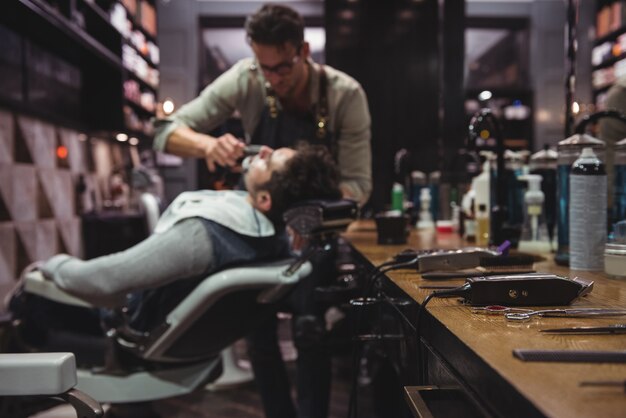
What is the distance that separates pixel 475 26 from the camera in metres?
7.76

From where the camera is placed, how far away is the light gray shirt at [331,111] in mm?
2342

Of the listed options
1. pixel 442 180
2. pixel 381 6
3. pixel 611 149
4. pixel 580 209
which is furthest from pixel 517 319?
pixel 381 6

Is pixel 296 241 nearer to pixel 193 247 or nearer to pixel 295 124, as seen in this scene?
pixel 193 247

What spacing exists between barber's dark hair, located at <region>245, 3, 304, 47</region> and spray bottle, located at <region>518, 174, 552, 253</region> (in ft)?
3.00

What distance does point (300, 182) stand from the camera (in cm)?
168

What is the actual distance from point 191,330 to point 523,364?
1.11 m

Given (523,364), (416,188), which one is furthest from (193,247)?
(416,188)

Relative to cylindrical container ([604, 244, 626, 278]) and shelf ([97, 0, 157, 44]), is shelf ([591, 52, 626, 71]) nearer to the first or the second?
shelf ([97, 0, 157, 44])

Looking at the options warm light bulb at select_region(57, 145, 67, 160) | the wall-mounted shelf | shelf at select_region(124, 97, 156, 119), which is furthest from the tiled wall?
shelf at select_region(124, 97, 156, 119)

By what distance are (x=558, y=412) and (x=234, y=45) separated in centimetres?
745

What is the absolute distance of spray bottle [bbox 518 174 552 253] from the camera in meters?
1.64

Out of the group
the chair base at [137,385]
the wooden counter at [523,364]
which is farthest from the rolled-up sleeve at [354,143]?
the wooden counter at [523,364]

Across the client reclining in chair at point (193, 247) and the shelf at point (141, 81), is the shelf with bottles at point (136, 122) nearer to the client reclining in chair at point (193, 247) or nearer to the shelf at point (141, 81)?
the shelf at point (141, 81)

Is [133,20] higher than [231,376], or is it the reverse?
[133,20]
